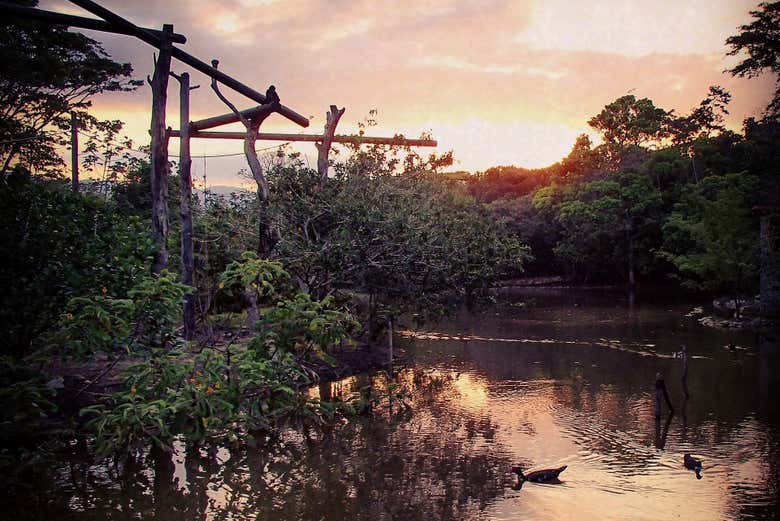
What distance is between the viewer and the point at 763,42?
28547 millimetres

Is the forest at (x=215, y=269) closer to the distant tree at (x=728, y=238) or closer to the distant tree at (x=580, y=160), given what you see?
the distant tree at (x=728, y=238)

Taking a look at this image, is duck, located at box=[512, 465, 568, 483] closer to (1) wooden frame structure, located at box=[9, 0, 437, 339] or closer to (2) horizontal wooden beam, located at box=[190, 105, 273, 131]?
(1) wooden frame structure, located at box=[9, 0, 437, 339]

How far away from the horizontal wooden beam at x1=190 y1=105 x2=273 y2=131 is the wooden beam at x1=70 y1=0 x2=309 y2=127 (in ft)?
1.49

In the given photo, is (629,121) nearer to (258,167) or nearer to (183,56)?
(258,167)

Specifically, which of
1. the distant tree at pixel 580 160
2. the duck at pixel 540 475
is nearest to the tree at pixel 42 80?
the duck at pixel 540 475

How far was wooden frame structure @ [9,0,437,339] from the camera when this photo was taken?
1180 centimetres

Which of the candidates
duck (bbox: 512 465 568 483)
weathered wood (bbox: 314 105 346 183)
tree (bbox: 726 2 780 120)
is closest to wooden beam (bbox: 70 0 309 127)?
weathered wood (bbox: 314 105 346 183)

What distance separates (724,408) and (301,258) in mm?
11971

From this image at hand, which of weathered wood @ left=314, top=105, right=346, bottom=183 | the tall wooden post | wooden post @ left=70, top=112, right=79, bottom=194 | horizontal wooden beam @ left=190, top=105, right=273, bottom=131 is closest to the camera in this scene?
the tall wooden post

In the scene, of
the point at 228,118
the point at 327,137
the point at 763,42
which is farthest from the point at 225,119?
the point at 763,42

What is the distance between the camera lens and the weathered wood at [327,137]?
19.8 meters

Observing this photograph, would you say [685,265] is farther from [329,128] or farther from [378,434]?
[378,434]

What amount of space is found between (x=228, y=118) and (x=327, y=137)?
3.83 m

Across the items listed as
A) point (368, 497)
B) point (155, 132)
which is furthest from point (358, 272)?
point (368, 497)
